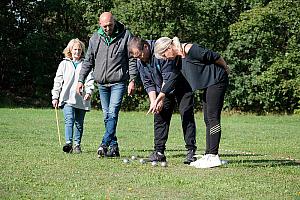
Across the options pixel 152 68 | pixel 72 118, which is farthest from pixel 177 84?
pixel 72 118

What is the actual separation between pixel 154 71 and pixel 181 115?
713 millimetres

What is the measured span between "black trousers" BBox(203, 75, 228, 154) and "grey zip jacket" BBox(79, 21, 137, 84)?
4.86 ft

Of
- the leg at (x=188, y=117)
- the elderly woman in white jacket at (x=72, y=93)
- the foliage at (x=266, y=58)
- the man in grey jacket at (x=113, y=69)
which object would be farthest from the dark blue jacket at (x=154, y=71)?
the foliage at (x=266, y=58)

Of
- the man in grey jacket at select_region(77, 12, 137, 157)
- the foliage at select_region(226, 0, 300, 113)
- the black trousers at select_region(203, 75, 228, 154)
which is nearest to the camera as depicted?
the black trousers at select_region(203, 75, 228, 154)

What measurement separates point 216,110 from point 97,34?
2283 mm

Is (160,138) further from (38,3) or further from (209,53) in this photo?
(38,3)

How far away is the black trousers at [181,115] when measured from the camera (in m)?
8.21

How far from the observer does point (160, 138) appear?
8.37 meters

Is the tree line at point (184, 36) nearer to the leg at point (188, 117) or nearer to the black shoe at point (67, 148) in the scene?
the black shoe at point (67, 148)

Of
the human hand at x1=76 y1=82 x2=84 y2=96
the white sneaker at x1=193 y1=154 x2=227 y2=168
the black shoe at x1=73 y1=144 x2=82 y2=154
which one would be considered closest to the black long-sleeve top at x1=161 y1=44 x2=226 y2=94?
the white sneaker at x1=193 y1=154 x2=227 y2=168

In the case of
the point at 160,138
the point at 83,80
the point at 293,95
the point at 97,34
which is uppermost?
the point at 97,34

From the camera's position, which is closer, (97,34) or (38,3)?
(97,34)

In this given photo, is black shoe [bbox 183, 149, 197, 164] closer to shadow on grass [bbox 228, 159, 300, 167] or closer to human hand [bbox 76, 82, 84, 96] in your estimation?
shadow on grass [bbox 228, 159, 300, 167]

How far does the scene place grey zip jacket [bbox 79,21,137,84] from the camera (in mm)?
8945
